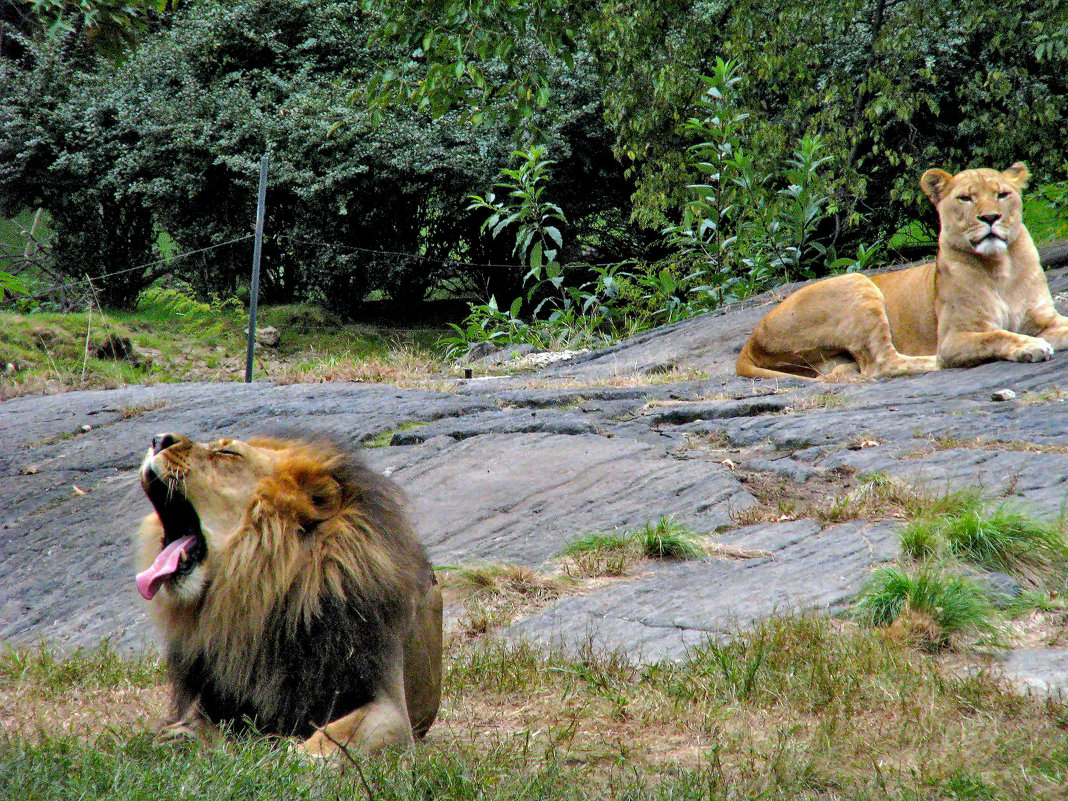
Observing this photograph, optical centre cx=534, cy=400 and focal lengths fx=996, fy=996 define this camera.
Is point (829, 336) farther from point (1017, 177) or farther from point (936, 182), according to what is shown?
point (1017, 177)

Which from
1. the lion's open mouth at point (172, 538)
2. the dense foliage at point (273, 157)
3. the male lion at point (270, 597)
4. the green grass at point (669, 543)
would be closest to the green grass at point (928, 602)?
the green grass at point (669, 543)

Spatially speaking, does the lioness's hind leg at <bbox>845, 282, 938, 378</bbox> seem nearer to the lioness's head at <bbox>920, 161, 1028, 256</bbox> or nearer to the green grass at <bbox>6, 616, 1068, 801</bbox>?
the lioness's head at <bbox>920, 161, 1028, 256</bbox>

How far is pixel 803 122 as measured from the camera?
13625 millimetres

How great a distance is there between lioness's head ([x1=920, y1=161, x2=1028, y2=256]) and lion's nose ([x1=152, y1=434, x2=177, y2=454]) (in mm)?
7075

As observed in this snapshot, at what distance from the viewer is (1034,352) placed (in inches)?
293

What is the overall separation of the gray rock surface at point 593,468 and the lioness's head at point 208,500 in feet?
2.87

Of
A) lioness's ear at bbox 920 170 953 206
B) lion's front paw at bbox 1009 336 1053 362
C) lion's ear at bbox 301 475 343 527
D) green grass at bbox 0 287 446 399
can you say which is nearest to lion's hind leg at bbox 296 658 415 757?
lion's ear at bbox 301 475 343 527

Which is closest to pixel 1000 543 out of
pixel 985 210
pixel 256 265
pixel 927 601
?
pixel 927 601

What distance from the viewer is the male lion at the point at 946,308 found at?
26.1 ft

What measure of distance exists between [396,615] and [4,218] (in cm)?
1993

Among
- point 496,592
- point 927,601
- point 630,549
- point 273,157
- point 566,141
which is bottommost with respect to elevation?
point 496,592

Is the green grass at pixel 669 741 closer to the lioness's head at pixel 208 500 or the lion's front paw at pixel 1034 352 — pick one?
the lioness's head at pixel 208 500

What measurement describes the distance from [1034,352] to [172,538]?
6.63 meters

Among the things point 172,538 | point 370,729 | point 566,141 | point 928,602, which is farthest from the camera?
point 566,141
